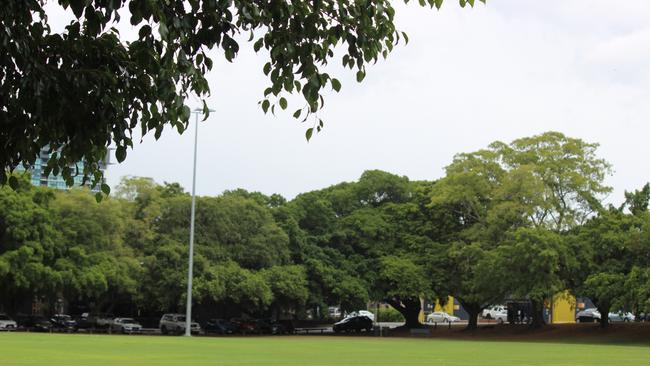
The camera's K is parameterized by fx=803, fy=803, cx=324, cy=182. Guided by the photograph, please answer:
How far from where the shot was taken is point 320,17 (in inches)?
224

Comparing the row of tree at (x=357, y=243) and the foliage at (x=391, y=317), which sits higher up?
the row of tree at (x=357, y=243)

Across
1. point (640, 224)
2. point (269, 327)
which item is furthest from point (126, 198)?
point (640, 224)

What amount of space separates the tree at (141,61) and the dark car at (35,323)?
48.2 metres

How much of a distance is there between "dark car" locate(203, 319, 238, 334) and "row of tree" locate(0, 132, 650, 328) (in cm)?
172

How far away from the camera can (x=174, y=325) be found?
53.4 meters

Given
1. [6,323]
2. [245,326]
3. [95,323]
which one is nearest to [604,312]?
[245,326]

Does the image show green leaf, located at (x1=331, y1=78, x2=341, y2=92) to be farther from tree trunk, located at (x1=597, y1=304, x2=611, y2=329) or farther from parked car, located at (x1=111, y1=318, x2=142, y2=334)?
parked car, located at (x1=111, y1=318, x2=142, y2=334)

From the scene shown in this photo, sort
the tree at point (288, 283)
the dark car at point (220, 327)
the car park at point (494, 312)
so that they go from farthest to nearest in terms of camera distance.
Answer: the car park at point (494, 312)
the dark car at point (220, 327)
the tree at point (288, 283)

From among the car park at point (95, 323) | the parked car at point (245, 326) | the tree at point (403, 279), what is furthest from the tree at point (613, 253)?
the car park at point (95, 323)

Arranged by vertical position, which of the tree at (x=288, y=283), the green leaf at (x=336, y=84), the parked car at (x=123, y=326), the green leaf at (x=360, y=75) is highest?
the green leaf at (x=360, y=75)

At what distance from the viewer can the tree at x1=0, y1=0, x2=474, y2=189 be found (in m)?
5.09

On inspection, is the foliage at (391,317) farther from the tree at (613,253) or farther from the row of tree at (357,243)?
the tree at (613,253)

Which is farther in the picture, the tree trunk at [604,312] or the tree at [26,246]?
the tree trunk at [604,312]

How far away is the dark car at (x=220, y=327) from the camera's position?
53.9 metres
